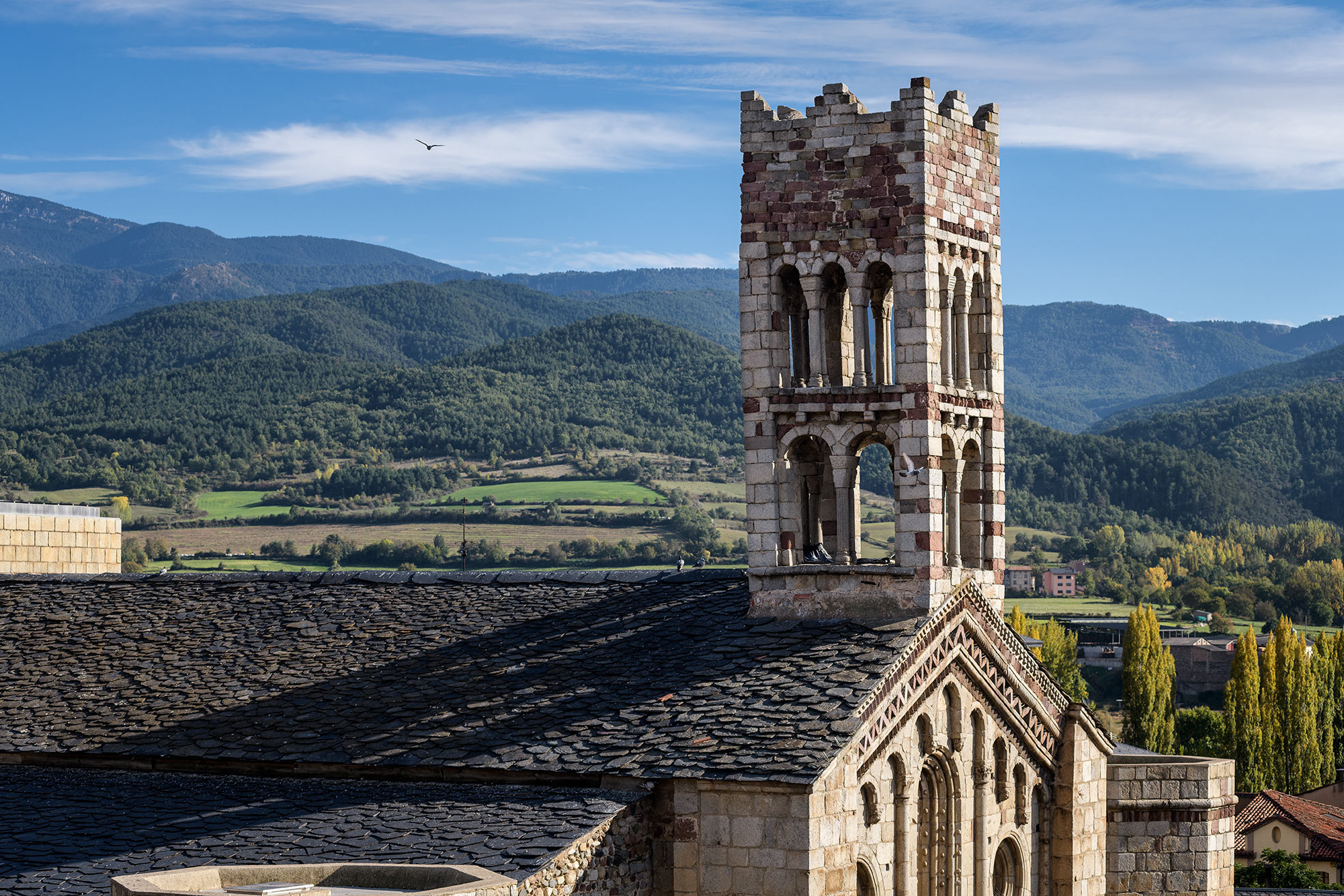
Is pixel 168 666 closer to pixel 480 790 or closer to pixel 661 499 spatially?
pixel 480 790

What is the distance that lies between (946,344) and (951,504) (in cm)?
280

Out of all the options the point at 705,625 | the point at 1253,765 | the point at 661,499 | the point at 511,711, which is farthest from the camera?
the point at 661,499

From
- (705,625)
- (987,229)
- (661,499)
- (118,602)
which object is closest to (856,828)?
(705,625)

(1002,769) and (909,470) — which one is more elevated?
(909,470)

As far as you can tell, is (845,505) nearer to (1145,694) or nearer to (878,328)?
(878,328)

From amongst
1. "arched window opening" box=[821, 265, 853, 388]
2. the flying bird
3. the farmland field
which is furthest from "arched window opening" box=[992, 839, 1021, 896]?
the farmland field

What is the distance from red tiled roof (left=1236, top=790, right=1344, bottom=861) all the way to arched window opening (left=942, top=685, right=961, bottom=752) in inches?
1772

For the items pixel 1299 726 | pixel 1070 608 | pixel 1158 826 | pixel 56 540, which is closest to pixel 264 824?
pixel 1158 826

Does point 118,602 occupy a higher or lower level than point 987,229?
lower

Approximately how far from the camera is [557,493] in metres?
189

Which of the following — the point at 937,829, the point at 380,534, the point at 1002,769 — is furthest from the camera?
the point at 380,534

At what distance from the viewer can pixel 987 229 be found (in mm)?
28125

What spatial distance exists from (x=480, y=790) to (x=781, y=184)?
1090 cm

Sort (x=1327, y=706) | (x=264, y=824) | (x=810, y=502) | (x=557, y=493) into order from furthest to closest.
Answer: (x=557, y=493) < (x=1327, y=706) < (x=810, y=502) < (x=264, y=824)
